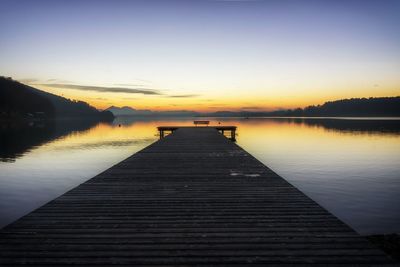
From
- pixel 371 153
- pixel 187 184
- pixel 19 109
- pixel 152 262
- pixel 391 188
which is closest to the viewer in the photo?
pixel 152 262

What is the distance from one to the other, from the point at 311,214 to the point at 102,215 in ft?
13.9

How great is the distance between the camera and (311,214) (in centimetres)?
587

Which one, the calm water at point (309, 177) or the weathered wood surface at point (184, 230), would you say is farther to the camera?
the calm water at point (309, 177)

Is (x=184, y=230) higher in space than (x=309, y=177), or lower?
higher

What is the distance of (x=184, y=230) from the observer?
507 centimetres

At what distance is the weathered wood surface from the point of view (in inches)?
161

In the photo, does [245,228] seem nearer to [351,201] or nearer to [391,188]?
[351,201]

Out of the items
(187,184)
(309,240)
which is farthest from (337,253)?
(187,184)

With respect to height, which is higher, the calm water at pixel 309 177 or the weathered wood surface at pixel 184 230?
the weathered wood surface at pixel 184 230

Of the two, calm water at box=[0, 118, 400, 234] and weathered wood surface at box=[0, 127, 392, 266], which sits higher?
weathered wood surface at box=[0, 127, 392, 266]

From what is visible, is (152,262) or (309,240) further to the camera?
(309,240)

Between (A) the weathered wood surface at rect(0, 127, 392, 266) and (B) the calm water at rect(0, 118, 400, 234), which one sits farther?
(B) the calm water at rect(0, 118, 400, 234)

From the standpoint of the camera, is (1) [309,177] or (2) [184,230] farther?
(1) [309,177]

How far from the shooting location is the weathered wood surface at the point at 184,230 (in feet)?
13.4
